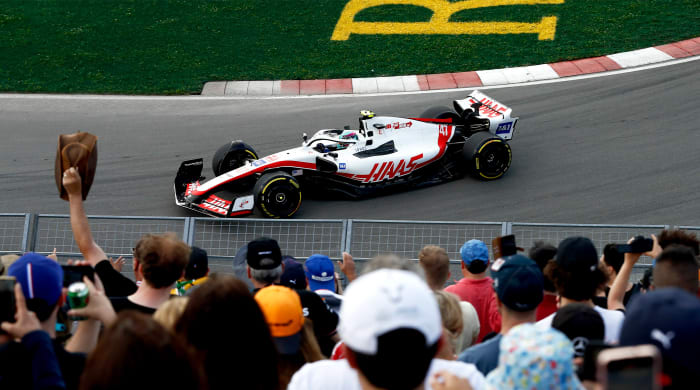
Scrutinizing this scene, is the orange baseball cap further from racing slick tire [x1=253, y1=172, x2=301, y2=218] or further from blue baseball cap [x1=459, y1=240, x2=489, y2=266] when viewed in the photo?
racing slick tire [x1=253, y1=172, x2=301, y2=218]

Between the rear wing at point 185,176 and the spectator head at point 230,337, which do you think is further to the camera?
the rear wing at point 185,176

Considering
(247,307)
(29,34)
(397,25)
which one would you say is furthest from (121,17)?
(247,307)

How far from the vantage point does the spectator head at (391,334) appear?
102 inches

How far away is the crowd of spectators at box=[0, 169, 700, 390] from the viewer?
2.48 meters

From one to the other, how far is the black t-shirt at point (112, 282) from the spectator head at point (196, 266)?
0.66m

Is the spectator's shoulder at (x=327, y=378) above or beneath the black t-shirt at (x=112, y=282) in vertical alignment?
beneath

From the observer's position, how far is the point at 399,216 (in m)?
11.9

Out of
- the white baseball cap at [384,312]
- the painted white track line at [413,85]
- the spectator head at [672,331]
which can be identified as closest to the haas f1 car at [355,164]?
the painted white track line at [413,85]

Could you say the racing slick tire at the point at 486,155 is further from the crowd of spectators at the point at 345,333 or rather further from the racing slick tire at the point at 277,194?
the crowd of spectators at the point at 345,333

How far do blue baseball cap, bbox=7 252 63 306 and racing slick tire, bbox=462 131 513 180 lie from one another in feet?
31.6

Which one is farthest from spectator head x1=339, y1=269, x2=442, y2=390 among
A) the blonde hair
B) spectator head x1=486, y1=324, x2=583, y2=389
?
the blonde hair

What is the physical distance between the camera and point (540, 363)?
266 cm

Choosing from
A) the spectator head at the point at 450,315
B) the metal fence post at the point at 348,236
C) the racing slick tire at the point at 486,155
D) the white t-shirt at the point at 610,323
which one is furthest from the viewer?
the racing slick tire at the point at 486,155

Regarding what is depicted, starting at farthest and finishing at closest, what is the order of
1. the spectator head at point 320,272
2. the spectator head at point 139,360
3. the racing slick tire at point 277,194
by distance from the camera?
the racing slick tire at point 277,194 → the spectator head at point 320,272 → the spectator head at point 139,360
